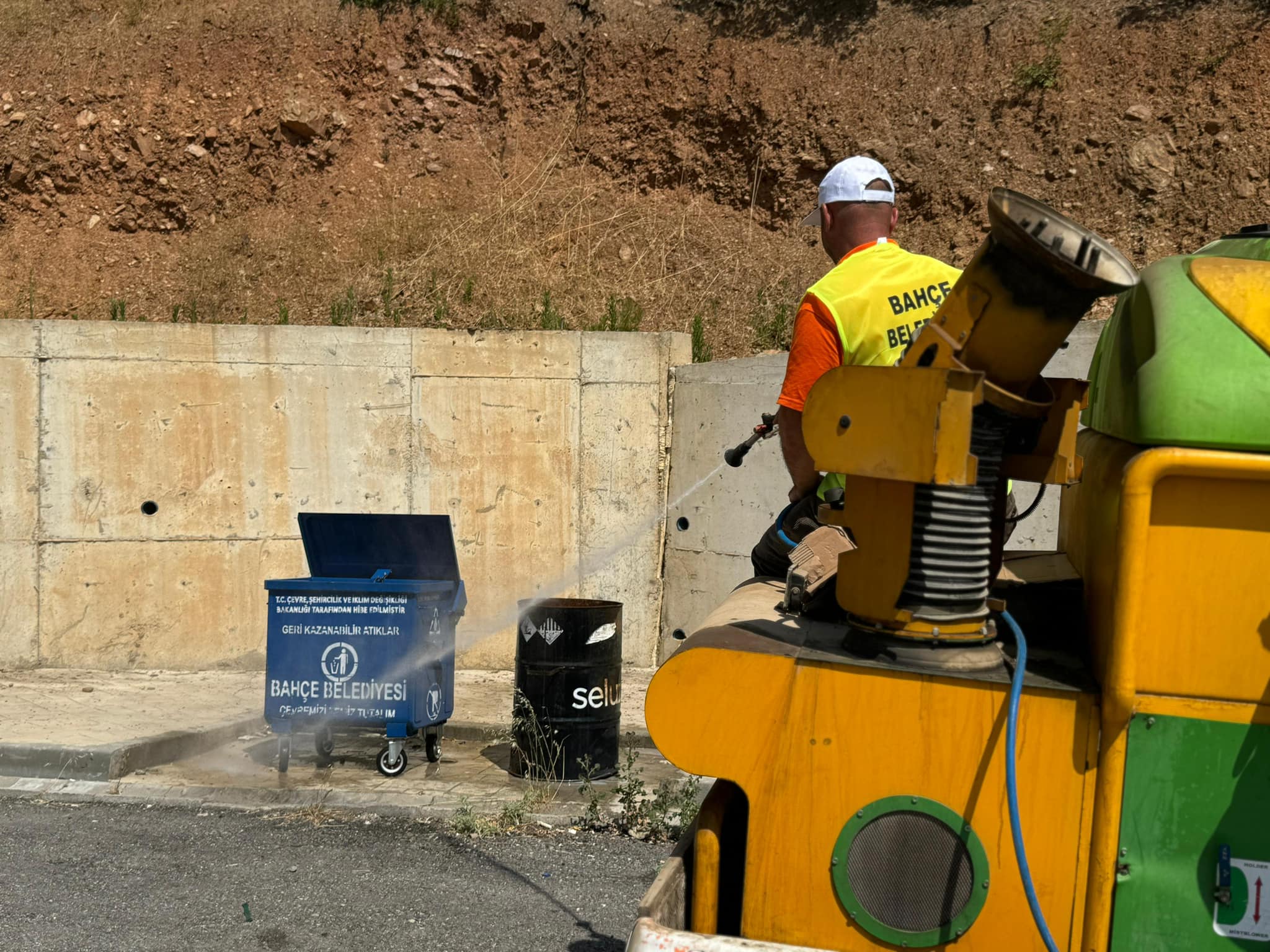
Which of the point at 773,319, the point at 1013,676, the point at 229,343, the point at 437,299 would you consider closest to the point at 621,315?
the point at 773,319

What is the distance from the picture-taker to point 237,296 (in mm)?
11148

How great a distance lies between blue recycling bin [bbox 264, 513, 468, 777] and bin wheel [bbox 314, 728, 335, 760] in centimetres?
2

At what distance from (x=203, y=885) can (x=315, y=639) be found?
167 centimetres

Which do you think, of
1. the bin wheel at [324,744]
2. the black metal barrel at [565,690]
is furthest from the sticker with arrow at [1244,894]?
the bin wheel at [324,744]

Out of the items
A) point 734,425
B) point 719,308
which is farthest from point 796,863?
point 719,308

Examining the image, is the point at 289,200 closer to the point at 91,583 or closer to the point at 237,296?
the point at 237,296

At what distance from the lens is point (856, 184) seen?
3578 mm

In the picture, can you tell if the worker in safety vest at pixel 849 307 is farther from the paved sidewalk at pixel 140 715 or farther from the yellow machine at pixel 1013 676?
the paved sidewalk at pixel 140 715

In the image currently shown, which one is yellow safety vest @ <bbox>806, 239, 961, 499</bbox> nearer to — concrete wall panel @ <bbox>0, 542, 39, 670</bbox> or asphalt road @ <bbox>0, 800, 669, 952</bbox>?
asphalt road @ <bbox>0, 800, 669, 952</bbox>

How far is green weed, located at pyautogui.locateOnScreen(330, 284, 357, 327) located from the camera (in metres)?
9.77

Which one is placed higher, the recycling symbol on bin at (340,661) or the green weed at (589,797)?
the recycling symbol on bin at (340,661)

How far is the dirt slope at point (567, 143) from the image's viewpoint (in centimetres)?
1125

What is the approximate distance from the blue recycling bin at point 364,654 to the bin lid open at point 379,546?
13mm

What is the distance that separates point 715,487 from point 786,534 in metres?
4.71
